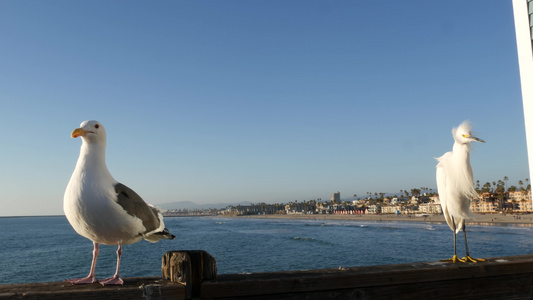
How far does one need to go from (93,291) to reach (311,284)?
1212 mm

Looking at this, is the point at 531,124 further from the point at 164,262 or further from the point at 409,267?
the point at 164,262

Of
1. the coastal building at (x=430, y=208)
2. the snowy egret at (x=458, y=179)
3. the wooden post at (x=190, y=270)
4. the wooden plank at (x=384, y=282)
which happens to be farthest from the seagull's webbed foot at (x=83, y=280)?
the coastal building at (x=430, y=208)

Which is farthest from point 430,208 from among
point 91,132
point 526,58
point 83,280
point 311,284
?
point 83,280

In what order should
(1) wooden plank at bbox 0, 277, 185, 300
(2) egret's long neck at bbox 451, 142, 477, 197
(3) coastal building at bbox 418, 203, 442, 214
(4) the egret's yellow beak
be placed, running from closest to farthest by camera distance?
(1) wooden plank at bbox 0, 277, 185, 300
(4) the egret's yellow beak
(2) egret's long neck at bbox 451, 142, 477, 197
(3) coastal building at bbox 418, 203, 442, 214

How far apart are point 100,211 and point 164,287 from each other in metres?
0.87

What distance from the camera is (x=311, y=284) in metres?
2.17

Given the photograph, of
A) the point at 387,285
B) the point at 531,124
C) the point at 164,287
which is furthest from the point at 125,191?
the point at 531,124

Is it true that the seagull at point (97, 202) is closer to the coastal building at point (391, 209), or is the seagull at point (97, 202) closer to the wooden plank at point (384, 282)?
the wooden plank at point (384, 282)

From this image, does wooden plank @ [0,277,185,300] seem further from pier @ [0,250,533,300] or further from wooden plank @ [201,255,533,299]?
wooden plank @ [201,255,533,299]

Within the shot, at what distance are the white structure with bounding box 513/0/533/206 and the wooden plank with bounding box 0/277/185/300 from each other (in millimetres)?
7613

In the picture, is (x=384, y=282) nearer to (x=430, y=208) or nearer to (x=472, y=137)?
(x=472, y=137)

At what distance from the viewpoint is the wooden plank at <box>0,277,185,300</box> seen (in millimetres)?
1819

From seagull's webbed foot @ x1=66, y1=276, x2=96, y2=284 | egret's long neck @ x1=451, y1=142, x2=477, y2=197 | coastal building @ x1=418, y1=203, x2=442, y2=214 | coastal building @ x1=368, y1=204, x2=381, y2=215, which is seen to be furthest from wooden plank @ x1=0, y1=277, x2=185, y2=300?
coastal building @ x1=368, y1=204, x2=381, y2=215

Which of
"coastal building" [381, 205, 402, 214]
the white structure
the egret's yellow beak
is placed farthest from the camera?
"coastal building" [381, 205, 402, 214]
